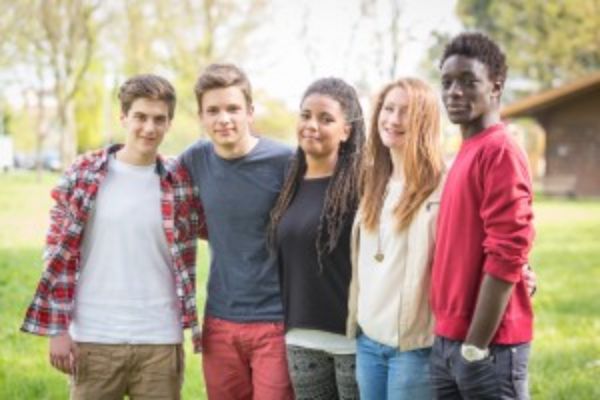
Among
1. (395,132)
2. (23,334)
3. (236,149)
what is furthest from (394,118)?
(23,334)

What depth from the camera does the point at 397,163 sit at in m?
3.39

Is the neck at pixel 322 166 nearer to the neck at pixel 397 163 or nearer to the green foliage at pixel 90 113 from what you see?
the neck at pixel 397 163

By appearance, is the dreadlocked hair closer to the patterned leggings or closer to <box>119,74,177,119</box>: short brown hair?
the patterned leggings

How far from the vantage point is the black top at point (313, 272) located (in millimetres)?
3523

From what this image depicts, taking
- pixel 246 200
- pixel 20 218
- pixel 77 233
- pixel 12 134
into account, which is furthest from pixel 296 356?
pixel 12 134

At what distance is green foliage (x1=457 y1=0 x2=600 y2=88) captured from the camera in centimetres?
4144

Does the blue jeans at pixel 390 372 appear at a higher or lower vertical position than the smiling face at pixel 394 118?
lower

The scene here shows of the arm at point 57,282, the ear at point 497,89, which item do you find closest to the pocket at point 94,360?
the arm at point 57,282

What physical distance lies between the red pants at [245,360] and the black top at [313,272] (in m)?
0.23

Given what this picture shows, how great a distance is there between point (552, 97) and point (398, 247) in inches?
1102

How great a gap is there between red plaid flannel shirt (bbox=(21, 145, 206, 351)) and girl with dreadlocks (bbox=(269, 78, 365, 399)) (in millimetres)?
434

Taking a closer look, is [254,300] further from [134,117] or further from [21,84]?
[21,84]

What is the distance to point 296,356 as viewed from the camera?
11.8 feet

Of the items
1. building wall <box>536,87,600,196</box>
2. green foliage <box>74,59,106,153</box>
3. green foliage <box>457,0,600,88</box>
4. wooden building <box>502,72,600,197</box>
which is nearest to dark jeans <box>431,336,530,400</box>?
wooden building <box>502,72,600,197</box>
